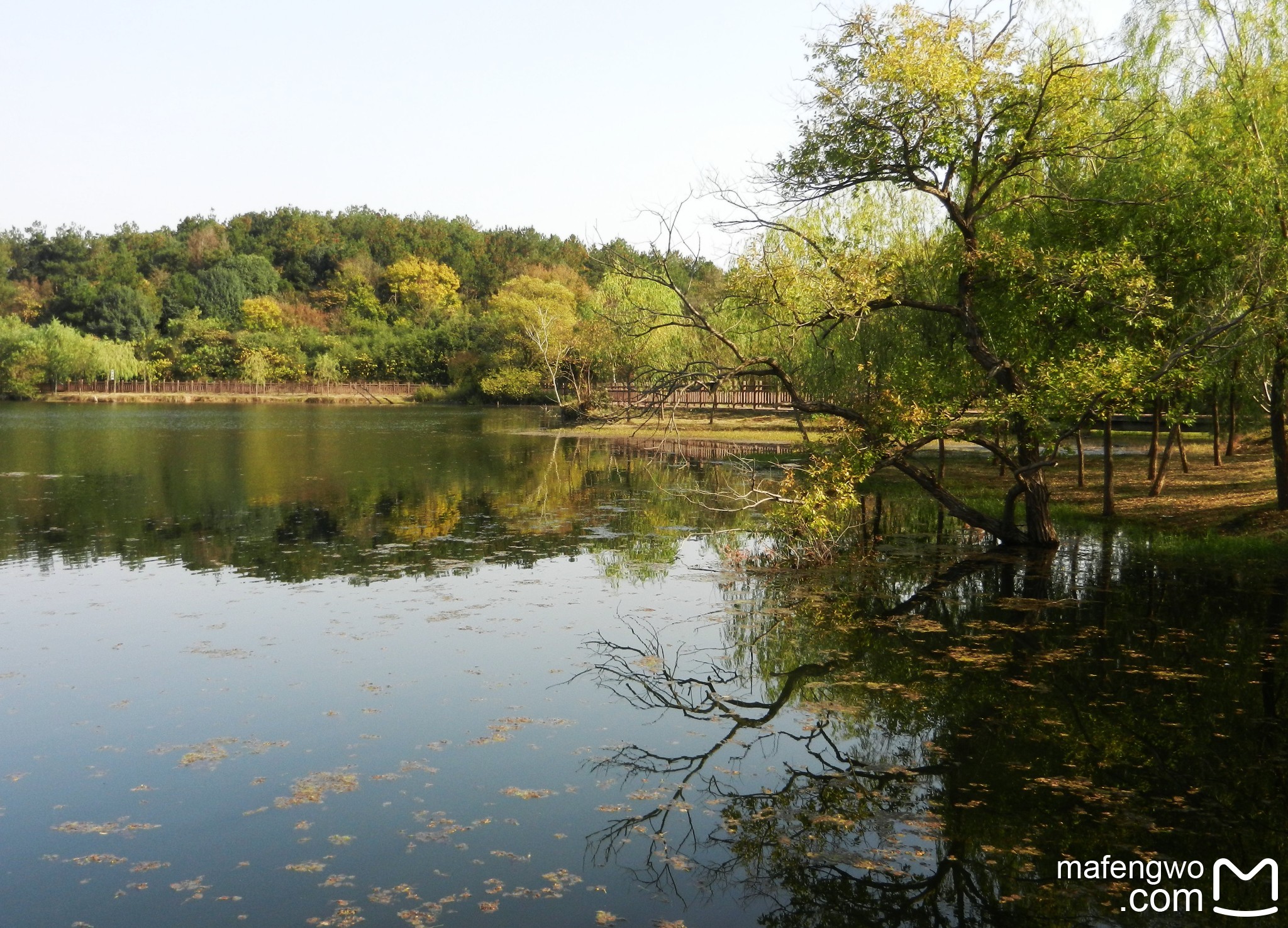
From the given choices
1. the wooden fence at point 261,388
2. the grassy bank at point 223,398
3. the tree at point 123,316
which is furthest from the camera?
the tree at point 123,316

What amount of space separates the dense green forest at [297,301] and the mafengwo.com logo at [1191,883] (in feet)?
219

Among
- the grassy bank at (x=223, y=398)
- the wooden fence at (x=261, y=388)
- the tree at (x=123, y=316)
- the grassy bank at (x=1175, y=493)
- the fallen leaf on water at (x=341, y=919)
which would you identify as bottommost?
the fallen leaf on water at (x=341, y=919)

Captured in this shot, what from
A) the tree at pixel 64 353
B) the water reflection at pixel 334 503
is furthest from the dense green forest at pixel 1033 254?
the tree at pixel 64 353

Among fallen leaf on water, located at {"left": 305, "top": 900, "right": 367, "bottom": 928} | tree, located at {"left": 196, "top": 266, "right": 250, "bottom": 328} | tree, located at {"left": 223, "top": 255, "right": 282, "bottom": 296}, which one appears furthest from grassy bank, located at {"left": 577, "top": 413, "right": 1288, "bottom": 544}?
tree, located at {"left": 223, "top": 255, "right": 282, "bottom": 296}

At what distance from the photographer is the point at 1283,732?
31.5 feet

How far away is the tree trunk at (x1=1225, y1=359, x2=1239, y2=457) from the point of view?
1894 centimetres

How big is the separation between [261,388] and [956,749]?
104425mm

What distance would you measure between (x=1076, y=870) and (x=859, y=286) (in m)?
10.2

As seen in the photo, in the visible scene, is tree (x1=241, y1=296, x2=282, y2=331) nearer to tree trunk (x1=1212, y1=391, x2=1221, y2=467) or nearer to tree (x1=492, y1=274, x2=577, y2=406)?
tree (x1=492, y1=274, x2=577, y2=406)

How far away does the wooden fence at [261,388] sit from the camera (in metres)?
102

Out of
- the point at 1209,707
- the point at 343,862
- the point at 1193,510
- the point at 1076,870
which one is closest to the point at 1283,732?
the point at 1209,707

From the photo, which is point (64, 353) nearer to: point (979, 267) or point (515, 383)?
point (515, 383)

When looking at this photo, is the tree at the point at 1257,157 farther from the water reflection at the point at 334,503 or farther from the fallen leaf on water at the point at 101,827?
the fallen leaf on water at the point at 101,827

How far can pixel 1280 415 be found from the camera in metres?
17.6
